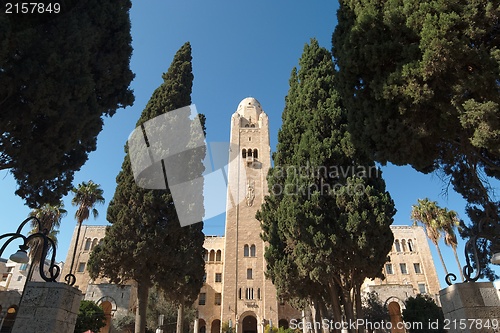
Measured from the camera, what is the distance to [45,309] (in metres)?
6.23

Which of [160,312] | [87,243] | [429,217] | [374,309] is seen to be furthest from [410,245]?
[87,243]

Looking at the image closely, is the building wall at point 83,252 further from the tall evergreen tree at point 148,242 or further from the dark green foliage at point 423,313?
the dark green foliage at point 423,313

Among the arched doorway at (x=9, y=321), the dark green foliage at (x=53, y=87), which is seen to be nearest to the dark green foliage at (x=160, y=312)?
the arched doorway at (x=9, y=321)

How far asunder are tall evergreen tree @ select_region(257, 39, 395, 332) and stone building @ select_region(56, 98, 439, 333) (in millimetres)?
19307

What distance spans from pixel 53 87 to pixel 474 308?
10.3 meters

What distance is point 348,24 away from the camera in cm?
923

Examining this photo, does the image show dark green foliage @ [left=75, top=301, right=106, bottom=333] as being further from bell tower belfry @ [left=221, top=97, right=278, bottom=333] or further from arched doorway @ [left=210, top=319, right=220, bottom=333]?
arched doorway @ [left=210, top=319, right=220, bottom=333]

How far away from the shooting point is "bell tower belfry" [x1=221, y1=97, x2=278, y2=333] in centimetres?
3316

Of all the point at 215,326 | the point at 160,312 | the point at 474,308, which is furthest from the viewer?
the point at 215,326

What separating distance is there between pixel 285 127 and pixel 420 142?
9407 mm

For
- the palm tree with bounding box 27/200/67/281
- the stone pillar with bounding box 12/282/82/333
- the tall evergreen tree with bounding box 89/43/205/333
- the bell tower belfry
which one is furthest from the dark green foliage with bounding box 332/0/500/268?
the bell tower belfry

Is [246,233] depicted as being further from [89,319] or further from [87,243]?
[87,243]

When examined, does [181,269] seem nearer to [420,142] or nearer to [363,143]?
[363,143]

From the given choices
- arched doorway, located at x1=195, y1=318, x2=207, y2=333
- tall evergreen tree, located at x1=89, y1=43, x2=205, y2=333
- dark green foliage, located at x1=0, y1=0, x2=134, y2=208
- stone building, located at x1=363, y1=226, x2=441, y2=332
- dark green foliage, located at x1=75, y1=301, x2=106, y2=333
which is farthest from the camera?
stone building, located at x1=363, y1=226, x2=441, y2=332
